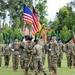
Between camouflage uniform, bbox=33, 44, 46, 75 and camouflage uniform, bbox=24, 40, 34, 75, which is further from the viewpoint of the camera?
camouflage uniform, bbox=24, 40, 34, 75

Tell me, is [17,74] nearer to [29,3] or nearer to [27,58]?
[27,58]

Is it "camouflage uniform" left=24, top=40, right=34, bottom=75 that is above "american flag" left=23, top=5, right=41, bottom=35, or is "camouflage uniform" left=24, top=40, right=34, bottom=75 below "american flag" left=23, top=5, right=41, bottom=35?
below

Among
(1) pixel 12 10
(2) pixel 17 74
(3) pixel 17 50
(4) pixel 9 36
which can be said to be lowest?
(2) pixel 17 74

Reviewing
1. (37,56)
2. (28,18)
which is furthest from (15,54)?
(37,56)

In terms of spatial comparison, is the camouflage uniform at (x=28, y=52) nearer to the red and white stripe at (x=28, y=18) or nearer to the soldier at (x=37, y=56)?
the soldier at (x=37, y=56)

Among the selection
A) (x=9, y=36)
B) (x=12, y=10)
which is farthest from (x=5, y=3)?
(x=9, y=36)

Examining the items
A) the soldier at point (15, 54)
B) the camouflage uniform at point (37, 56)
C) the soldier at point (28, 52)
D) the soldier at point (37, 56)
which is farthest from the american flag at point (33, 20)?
the soldier at point (15, 54)

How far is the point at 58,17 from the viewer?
3607 inches

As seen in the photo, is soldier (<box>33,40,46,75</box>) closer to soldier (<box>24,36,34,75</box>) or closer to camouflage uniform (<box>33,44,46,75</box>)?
camouflage uniform (<box>33,44,46,75</box>)

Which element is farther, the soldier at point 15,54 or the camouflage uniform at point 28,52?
the soldier at point 15,54

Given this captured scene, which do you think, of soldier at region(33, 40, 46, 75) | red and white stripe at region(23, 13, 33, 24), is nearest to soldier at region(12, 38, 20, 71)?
red and white stripe at region(23, 13, 33, 24)

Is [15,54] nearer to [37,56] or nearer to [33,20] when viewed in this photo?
[33,20]

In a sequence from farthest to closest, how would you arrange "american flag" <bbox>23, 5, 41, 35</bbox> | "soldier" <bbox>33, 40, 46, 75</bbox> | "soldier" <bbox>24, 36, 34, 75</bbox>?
"american flag" <bbox>23, 5, 41, 35</bbox>
"soldier" <bbox>24, 36, 34, 75</bbox>
"soldier" <bbox>33, 40, 46, 75</bbox>

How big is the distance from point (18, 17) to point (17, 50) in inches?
1793
